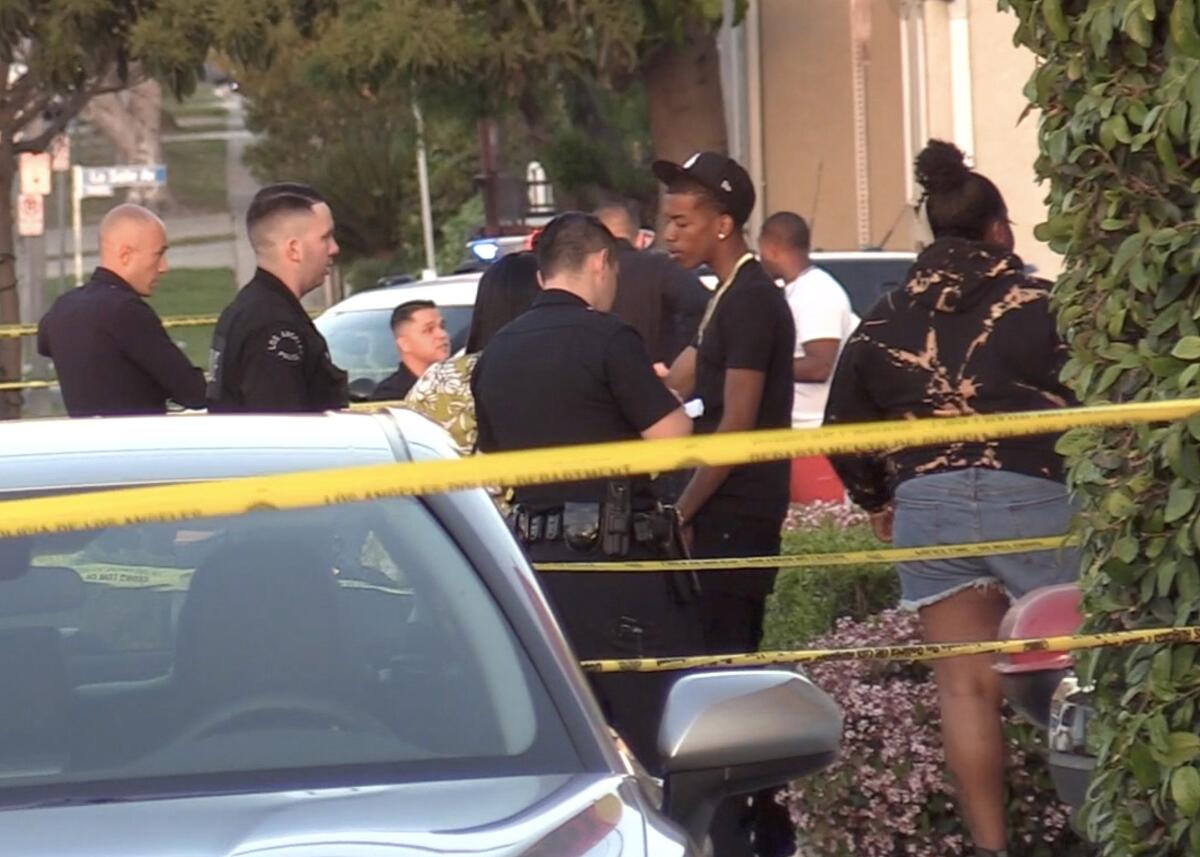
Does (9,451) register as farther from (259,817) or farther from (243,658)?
(259,817)

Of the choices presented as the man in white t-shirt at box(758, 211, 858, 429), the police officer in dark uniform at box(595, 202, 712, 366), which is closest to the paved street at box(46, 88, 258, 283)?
the man in white t-shirt at box(758, 211, 858, 429)

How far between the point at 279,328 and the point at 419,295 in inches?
238

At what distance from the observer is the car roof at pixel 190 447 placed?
10.7 ft

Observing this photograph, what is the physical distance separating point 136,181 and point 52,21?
820 cm

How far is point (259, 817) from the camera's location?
269 centimetres

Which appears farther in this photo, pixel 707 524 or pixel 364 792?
pixel 707 524

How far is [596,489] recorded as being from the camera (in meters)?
5.46

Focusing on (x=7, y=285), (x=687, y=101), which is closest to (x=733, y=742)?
(x=7, y=285)

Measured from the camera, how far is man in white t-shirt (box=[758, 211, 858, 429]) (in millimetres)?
9469

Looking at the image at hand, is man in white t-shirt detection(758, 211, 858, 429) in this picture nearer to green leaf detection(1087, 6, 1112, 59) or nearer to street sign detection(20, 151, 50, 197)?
green leaf detection(1087, 6, 1112, 59)

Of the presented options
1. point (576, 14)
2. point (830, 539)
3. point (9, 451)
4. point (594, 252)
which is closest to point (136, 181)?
point (576, 14)

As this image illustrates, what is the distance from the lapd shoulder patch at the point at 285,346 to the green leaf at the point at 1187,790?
2.83 meters

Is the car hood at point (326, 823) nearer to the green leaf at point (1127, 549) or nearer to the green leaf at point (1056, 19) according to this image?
the green leaf at point (1127, 549)

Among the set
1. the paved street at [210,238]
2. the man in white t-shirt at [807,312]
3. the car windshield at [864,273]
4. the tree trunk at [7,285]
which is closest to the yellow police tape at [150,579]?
the man in white t-shirt at [807,312]
